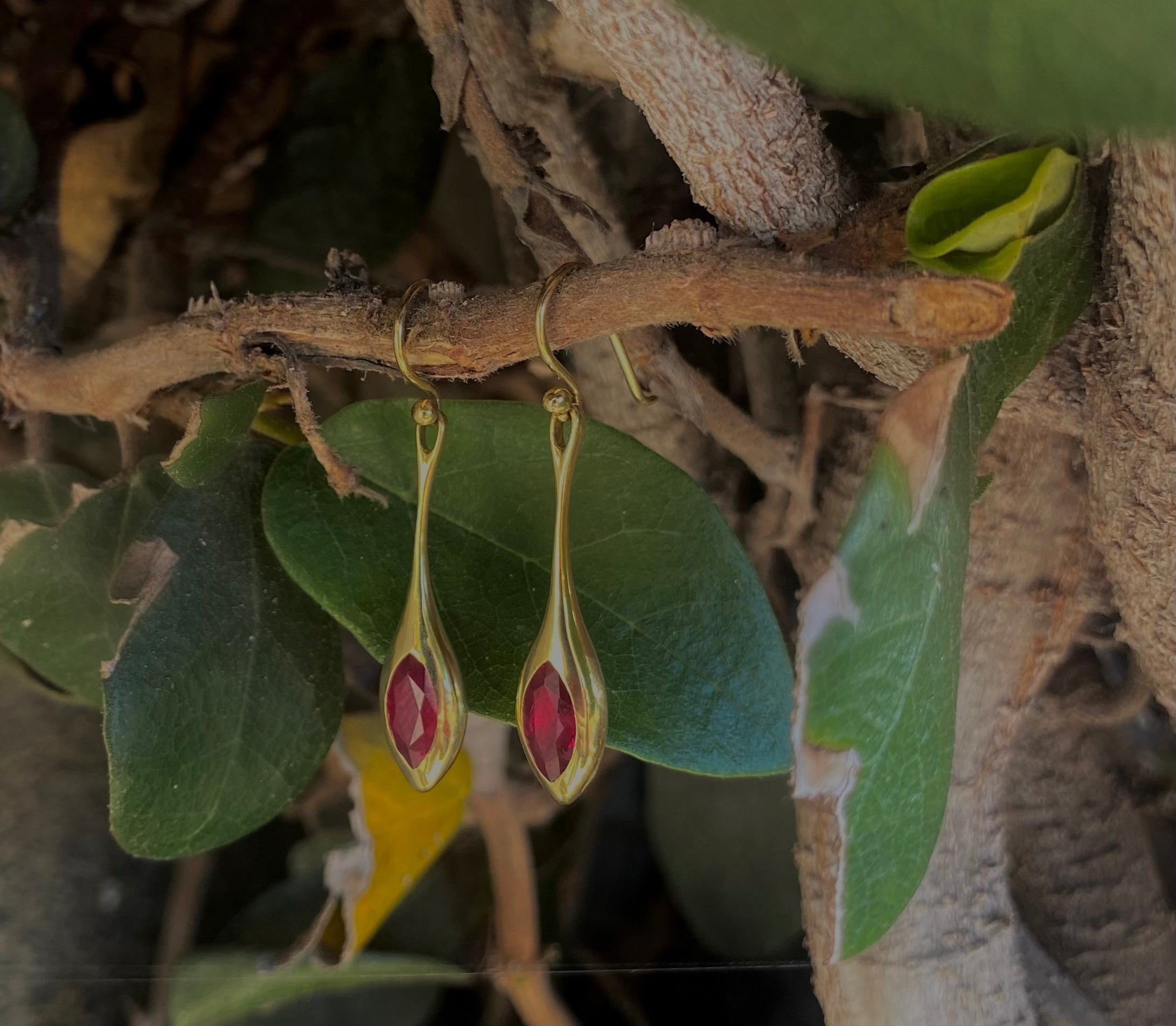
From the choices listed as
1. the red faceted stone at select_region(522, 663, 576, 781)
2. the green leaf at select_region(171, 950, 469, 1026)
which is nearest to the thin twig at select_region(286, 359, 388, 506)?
the red faceted stone at select_region(522, 663, 576, 781)

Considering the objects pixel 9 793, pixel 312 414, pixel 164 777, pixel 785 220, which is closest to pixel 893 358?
pixel 785 220

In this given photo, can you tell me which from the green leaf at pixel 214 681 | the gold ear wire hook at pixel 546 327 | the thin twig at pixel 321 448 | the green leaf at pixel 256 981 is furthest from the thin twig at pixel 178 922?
the gold ear wire hook at pixel 546 327

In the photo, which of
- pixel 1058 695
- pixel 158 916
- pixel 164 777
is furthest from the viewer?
pixel 158 916

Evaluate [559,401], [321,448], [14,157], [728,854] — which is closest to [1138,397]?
[559,401]

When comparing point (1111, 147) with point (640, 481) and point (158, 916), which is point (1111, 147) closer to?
point (640, 481)

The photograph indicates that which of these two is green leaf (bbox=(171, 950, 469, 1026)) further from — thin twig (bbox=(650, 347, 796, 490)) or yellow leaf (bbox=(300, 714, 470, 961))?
thin twig (bbox=(650, 347, 796, 490))

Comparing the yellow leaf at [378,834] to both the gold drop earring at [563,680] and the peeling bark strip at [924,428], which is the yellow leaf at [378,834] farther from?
the peeling bark strip at [924,428]
